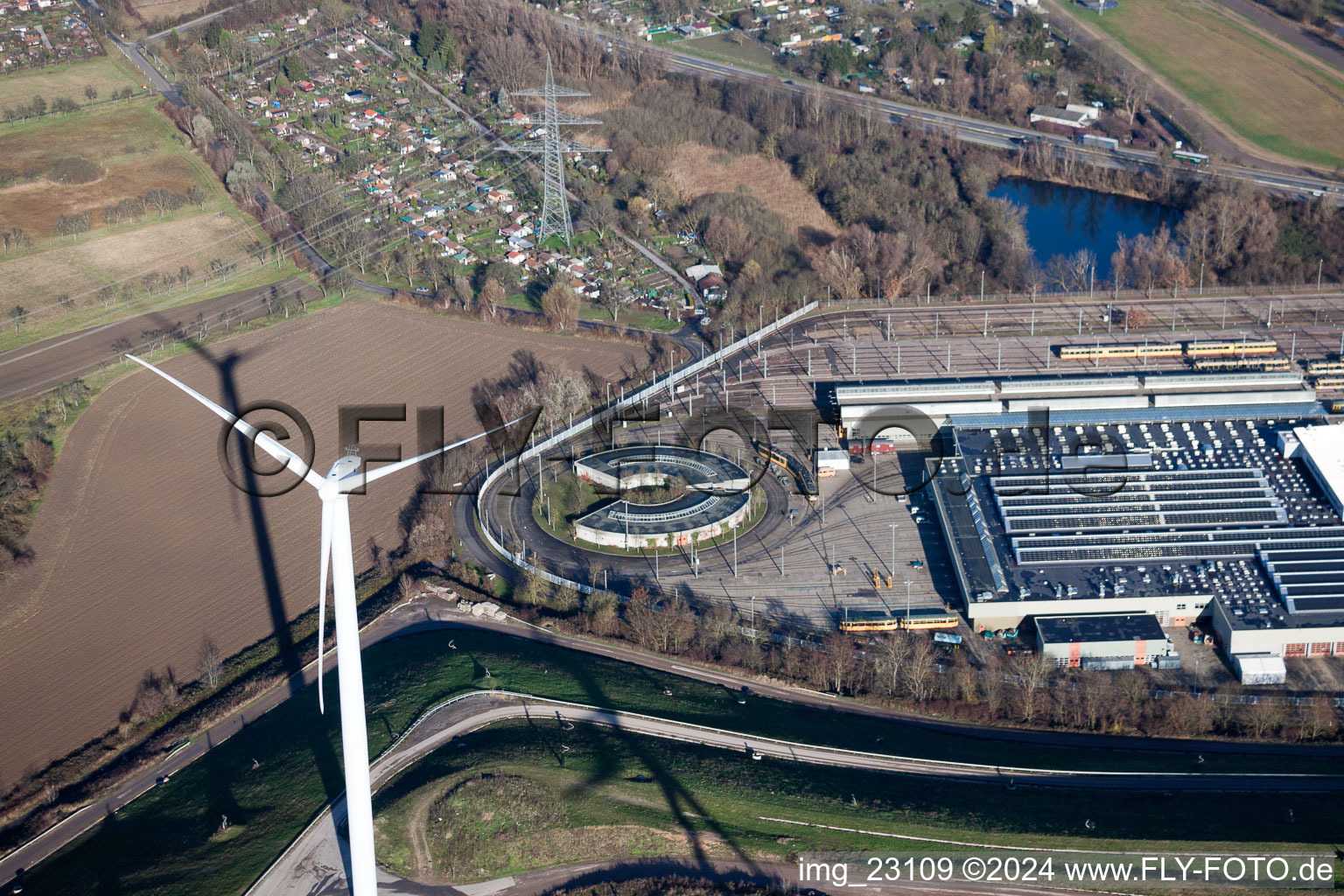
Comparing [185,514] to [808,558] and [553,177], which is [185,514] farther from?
[553,177]

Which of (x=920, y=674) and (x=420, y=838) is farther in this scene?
(x=920, y=674)

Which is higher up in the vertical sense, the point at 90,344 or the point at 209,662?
the point at 90,344

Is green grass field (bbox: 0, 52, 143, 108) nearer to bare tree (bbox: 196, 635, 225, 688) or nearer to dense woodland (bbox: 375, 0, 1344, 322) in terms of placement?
dense woodland (bbox: 375, 0, 1344, 322)

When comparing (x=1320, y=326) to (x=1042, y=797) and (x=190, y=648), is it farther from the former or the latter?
(x=190, y=648)

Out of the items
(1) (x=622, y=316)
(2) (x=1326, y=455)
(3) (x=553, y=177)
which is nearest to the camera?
(2) (x=1326, y=455)

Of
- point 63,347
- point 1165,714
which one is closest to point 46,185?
point 63,347

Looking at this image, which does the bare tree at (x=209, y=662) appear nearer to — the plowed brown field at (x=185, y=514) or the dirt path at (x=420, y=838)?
the plowed brown field at (x=185, y=514)

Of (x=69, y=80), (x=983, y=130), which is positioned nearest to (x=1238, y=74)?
(x=983, y=130)

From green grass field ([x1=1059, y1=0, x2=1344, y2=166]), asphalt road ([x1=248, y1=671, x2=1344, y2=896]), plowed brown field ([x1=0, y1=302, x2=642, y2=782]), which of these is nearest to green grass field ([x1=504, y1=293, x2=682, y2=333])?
plowed brown field ([x1=0, y1=302, x2=642, y2=782])
